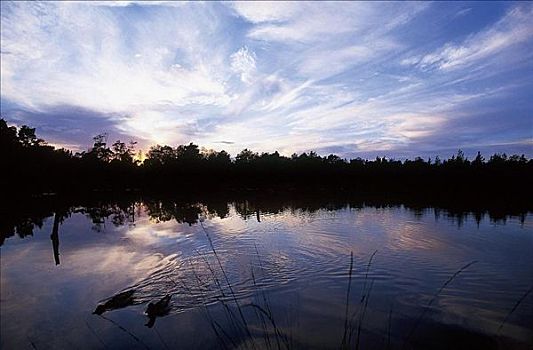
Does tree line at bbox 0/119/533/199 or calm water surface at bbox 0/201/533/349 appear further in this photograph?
tree line at bbox 0/119/533/199

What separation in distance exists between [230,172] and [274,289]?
9762 centimetres

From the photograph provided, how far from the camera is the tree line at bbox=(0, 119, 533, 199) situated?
65.4m

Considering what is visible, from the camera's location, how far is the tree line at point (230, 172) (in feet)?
214

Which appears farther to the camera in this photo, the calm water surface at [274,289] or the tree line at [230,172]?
the tree line at [230,172]

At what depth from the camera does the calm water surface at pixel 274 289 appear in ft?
26.8

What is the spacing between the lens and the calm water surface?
8172 millimetres

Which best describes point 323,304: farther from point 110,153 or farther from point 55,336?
point 110,153

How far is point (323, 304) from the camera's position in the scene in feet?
33.1

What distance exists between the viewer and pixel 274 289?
11477 millimetres

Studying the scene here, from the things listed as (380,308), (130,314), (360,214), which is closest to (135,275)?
(130,314)

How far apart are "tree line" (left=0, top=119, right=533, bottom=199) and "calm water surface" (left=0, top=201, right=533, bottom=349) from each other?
4929cm

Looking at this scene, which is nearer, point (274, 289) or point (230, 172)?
point (274, 289)

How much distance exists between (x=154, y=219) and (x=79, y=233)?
7.63m

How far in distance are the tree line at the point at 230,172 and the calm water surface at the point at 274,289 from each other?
4929 centimetres
